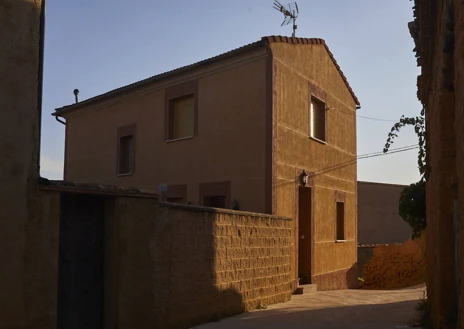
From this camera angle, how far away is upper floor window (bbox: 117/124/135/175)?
1778cm

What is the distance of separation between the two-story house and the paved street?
6.84 feet

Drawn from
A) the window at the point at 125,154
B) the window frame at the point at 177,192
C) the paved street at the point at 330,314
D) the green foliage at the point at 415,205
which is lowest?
the paved street at the point at 330,314

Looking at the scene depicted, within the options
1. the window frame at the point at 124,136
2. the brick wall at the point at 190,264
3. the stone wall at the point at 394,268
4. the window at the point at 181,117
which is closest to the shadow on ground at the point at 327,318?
the brick wall at the point at 190,264

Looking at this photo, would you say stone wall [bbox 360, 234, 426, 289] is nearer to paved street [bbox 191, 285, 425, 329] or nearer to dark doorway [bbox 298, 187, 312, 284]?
dark doorway [bbox 298, 187, 312, 284]

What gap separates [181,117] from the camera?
16234 mm

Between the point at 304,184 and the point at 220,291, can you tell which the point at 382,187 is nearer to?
the point at 304,184

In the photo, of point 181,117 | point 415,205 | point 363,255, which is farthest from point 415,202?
point 363,255

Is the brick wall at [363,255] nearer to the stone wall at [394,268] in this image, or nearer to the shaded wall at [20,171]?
the stone wall at [394,268]

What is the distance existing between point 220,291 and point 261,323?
3.34 ft

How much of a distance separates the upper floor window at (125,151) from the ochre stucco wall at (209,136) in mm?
243

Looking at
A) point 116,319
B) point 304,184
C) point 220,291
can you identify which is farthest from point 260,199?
point 116,319

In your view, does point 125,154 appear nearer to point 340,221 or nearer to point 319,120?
point 319,120

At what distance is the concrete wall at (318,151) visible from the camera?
14195 millimetres

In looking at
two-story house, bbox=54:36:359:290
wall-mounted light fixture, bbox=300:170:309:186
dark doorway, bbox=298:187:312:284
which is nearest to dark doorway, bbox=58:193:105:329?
two-story house, bbox=54:36:359:290
